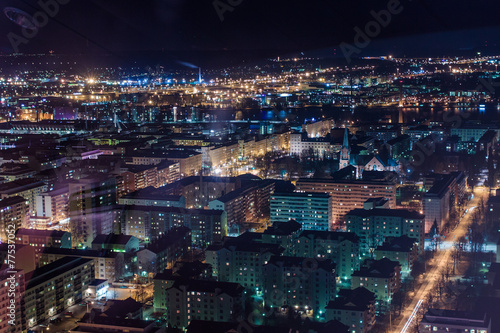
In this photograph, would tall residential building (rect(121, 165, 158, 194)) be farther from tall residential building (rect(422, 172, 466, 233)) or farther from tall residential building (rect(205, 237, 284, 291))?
tall residential building (rect(422, 172, 466, 233))

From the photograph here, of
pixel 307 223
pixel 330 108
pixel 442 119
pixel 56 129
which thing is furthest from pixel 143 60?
pixel 307 223

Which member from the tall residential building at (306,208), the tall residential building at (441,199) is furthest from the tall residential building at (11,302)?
the tall residential building at (441,199)

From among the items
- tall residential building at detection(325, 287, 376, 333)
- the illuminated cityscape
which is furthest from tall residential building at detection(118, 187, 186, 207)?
tall residential building at detection(325, 287, 376, 333)

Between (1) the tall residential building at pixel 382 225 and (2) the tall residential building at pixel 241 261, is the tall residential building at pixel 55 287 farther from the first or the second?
(1) the tall residential building at pixel 382 225

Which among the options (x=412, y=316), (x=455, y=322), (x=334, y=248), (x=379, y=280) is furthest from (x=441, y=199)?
(x=455, y=322)

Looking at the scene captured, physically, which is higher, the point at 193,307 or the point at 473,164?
the point at 473,164

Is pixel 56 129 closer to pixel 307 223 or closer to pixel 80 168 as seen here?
pixel 80 168
